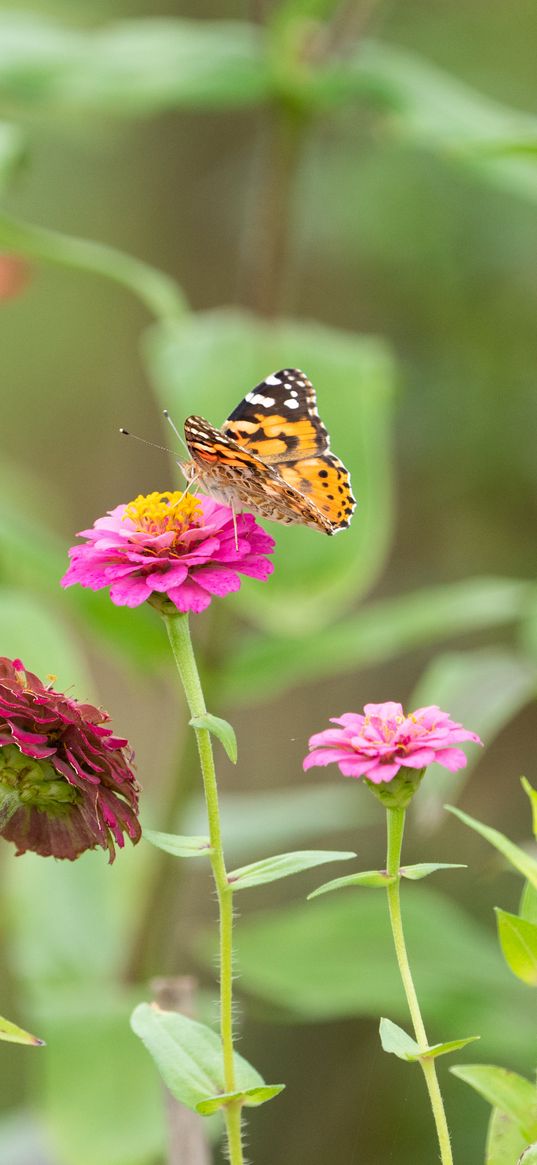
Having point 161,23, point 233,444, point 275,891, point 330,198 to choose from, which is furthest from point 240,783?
point 233,444

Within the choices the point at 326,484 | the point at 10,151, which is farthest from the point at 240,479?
the point at 10,151

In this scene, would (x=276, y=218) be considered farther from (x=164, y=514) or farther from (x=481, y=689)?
(x=164, y=514)

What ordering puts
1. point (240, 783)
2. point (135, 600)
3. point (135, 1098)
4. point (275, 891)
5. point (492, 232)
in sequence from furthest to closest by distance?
point (240, 783) < point (275, 891) < point (492, 232) < point (135, 1098) < point (135, 600)

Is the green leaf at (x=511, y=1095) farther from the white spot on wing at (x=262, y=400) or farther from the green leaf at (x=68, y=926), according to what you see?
the green leaf at (x=68, y=926)

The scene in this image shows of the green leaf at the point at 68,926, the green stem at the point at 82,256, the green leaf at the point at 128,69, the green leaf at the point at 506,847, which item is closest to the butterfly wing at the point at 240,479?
the green leaf at the point at 506,847

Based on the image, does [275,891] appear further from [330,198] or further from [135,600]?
[135,600]

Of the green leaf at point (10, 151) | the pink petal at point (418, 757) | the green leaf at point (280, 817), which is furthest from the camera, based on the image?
the green leaf at point (280, 817)

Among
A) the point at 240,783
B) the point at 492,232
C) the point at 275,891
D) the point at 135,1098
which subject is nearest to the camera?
the point at 135,1098

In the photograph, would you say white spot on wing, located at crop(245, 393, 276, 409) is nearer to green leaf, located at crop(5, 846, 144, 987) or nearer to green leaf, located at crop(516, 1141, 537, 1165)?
green leaf, located at crop(516, 1141, 537, 1165)
